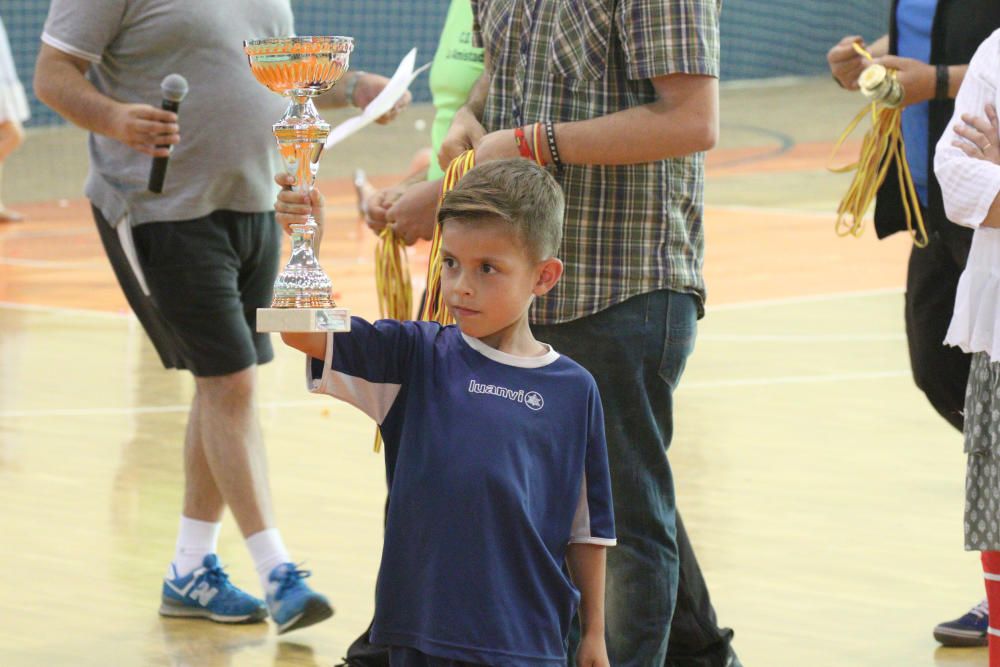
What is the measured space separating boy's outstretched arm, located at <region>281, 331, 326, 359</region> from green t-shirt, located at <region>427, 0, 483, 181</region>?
158 centimetres

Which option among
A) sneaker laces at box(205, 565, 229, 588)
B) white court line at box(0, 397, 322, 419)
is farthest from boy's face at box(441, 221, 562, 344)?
white court line at box(0, 397, 322, 419)

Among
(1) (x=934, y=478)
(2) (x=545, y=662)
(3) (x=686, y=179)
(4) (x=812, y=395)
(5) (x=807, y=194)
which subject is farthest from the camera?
(5) (x=807, y=194)

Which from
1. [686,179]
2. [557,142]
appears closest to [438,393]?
[557,142]

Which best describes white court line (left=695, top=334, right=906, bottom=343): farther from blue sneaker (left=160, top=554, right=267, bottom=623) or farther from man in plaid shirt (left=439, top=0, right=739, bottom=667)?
man in plaid shirt (left=439, top=0, right=739, bottom=667)

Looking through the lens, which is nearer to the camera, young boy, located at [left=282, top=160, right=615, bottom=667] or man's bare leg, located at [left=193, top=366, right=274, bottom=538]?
young boy, located at [left=282, top=160, right=615, bottom=667]

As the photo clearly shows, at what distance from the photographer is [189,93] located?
14.8 feet

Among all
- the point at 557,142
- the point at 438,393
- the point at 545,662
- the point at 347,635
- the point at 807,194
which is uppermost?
the point at 557,142

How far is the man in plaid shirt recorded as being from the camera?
3.23 metres

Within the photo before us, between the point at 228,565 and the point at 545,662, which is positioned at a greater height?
the point at 545,662

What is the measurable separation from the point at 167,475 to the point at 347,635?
185 centimetres

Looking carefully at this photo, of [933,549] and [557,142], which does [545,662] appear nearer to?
[557,142]

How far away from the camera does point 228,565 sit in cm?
507

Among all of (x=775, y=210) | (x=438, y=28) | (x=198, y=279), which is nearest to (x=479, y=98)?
(x=198, y=279)

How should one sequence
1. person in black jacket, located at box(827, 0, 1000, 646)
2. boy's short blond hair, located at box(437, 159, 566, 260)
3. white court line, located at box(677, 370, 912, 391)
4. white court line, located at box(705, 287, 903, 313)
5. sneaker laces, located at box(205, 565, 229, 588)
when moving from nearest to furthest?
boy's short blond hair, located at box(437, 159, 566, 260), person in black jacket, located at box(827, 0, 1000, 646), sneaker laces, located at box(205, 565, 229, 588), white court line, located at box(677, 370, 912, 391), white court line, located at box(705, 287, 903, 313)
